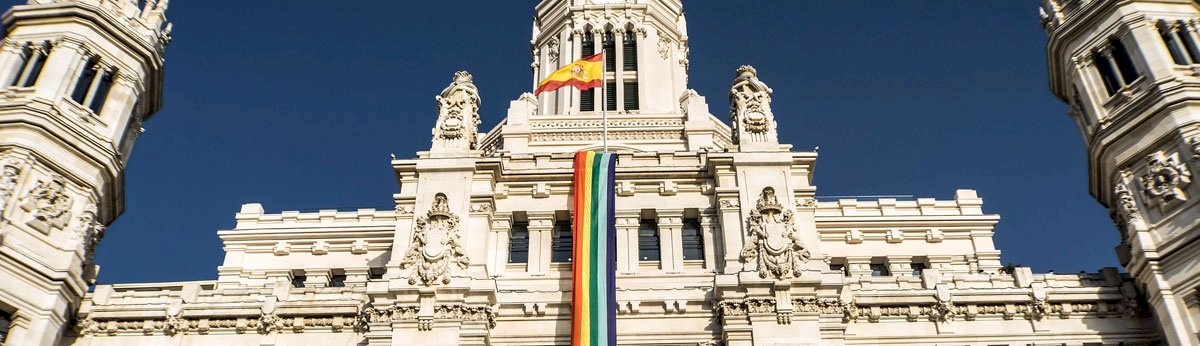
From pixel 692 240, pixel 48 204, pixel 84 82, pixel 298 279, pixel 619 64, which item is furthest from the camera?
pixel 619 64

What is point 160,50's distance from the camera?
4184cm

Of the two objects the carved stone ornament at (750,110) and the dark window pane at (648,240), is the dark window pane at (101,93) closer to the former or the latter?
the dark window pane at (648,240)

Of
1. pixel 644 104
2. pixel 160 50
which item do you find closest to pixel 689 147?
pixel 644 104

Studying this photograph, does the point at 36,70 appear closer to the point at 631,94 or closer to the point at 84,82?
the point at 84,82

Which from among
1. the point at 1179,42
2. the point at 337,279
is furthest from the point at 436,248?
the point at 1179,42

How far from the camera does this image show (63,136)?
1387 inches

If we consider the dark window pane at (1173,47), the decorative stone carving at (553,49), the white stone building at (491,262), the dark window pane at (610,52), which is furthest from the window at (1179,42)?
the decorative stone carving at (553,49)

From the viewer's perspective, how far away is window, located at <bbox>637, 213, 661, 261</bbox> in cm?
3553

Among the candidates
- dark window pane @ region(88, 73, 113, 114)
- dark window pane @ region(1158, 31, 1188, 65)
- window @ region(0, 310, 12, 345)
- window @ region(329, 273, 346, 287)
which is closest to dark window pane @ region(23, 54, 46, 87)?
dark window pane @ region(88, 73, 113, 114)

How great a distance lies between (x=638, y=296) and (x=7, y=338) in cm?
2041

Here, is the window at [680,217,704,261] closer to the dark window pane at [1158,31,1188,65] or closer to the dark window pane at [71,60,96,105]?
the dark window pane at [1158,31,1188,65]

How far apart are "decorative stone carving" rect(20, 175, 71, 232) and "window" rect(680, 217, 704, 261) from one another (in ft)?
72.3

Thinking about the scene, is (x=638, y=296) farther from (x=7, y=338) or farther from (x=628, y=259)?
(x=7, y=338)

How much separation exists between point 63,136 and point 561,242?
60.7ft
